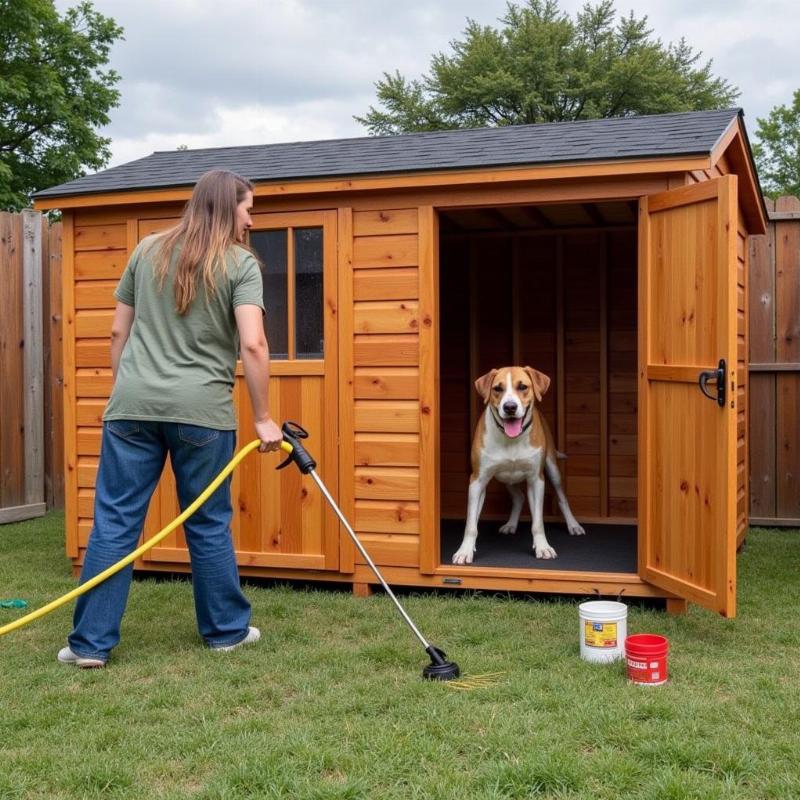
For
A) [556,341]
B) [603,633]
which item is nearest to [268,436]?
[603,633]

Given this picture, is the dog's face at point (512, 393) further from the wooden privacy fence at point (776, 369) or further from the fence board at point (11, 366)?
the fence board at point (11, 366)

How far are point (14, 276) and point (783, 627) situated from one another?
6.27 meters

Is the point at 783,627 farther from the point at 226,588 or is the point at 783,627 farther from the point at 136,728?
the point at 136,728

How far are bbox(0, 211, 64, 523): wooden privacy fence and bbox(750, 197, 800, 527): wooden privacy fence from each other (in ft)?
18.2

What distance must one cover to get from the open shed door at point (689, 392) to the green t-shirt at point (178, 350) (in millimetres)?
2004

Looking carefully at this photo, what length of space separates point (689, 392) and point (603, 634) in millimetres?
1270

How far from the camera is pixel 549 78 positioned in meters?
32.0

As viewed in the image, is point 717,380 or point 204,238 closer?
point 204,238

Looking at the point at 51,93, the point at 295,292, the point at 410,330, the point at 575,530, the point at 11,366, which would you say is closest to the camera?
the point at 410,330

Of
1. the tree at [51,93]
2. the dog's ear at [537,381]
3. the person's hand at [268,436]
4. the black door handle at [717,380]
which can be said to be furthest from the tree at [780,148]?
the person's hand at [268,436]

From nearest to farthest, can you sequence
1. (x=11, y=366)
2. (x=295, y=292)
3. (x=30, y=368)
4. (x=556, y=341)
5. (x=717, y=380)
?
(x=717, y=380) → (x=295, y=292) → (x=556, y=341) → (x=11, y=366) → (x=30, y=368)

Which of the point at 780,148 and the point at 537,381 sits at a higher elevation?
the point at 780,148

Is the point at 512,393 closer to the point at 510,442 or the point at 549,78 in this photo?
the point at 510,442

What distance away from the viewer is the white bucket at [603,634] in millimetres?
3842
